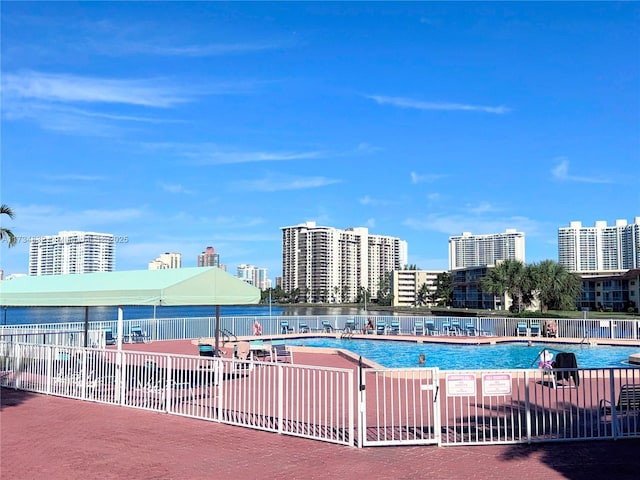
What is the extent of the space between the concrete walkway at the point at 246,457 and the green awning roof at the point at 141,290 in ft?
8.63

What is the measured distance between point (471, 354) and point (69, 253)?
18457 cm

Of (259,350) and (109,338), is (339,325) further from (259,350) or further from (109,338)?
(259,350)

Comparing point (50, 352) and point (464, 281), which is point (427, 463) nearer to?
point (50, 352)

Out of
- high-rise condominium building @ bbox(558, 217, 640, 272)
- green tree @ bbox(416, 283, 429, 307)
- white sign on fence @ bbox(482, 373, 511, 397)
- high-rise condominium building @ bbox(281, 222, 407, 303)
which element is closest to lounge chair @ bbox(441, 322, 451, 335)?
white sign on fence @ bbox(482, 373, 511, 397)

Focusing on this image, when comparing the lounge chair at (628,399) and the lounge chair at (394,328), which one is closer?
the lounge chair at (628,399)

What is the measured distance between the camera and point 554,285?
60000 mm

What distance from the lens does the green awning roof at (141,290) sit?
37.5 feet

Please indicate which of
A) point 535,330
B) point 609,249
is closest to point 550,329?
point 535,330

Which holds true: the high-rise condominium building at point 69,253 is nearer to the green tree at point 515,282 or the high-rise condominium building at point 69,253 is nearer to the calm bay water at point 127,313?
the calm bay water at point 127,313

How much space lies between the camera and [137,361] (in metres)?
11.3

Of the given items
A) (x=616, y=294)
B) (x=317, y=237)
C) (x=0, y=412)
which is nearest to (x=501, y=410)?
(x=0, y=412)

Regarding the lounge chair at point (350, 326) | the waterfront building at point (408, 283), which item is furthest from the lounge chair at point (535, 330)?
the waterfront building at point (408, 283)

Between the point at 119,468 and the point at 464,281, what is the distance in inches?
4598

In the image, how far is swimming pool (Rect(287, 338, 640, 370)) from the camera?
70.8 feet
